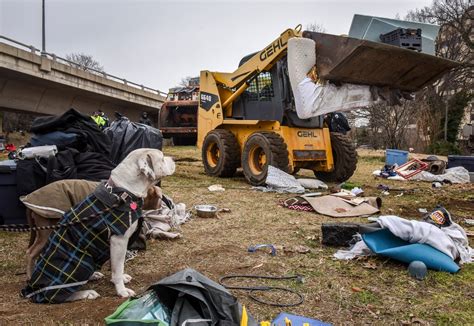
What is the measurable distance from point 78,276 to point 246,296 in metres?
1.11

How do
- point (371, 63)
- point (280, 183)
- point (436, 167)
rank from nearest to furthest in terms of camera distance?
point (371, 63) < point (280, 183) < point (436, 167)

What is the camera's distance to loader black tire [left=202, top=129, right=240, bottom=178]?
8578 mm

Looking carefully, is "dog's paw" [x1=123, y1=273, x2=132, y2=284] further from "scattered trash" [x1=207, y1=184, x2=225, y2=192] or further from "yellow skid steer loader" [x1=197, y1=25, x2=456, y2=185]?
"yellow skid steer loader" [x1=197, y1=25, x2=456, y2=185]

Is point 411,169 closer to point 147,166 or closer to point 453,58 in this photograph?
point 147,166

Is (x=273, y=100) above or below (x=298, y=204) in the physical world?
above

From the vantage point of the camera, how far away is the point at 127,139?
492cm

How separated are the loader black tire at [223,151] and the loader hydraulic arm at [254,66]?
2.32ft

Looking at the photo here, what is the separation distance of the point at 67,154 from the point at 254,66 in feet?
15.7

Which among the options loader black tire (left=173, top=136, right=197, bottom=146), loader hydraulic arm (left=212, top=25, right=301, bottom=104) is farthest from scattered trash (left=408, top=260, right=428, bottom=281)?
loader black tire (left=173, top=136, right=197, bottom=146)

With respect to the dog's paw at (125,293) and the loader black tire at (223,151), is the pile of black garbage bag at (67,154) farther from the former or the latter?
the loader black tire at (223,151)

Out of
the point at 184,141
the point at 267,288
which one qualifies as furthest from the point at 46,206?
the point at 184,141

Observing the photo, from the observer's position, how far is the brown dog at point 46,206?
274cm

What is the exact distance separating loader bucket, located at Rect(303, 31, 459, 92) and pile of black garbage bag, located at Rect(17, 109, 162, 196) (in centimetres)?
393

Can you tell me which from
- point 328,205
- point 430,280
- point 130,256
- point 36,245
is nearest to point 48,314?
point 36,245
